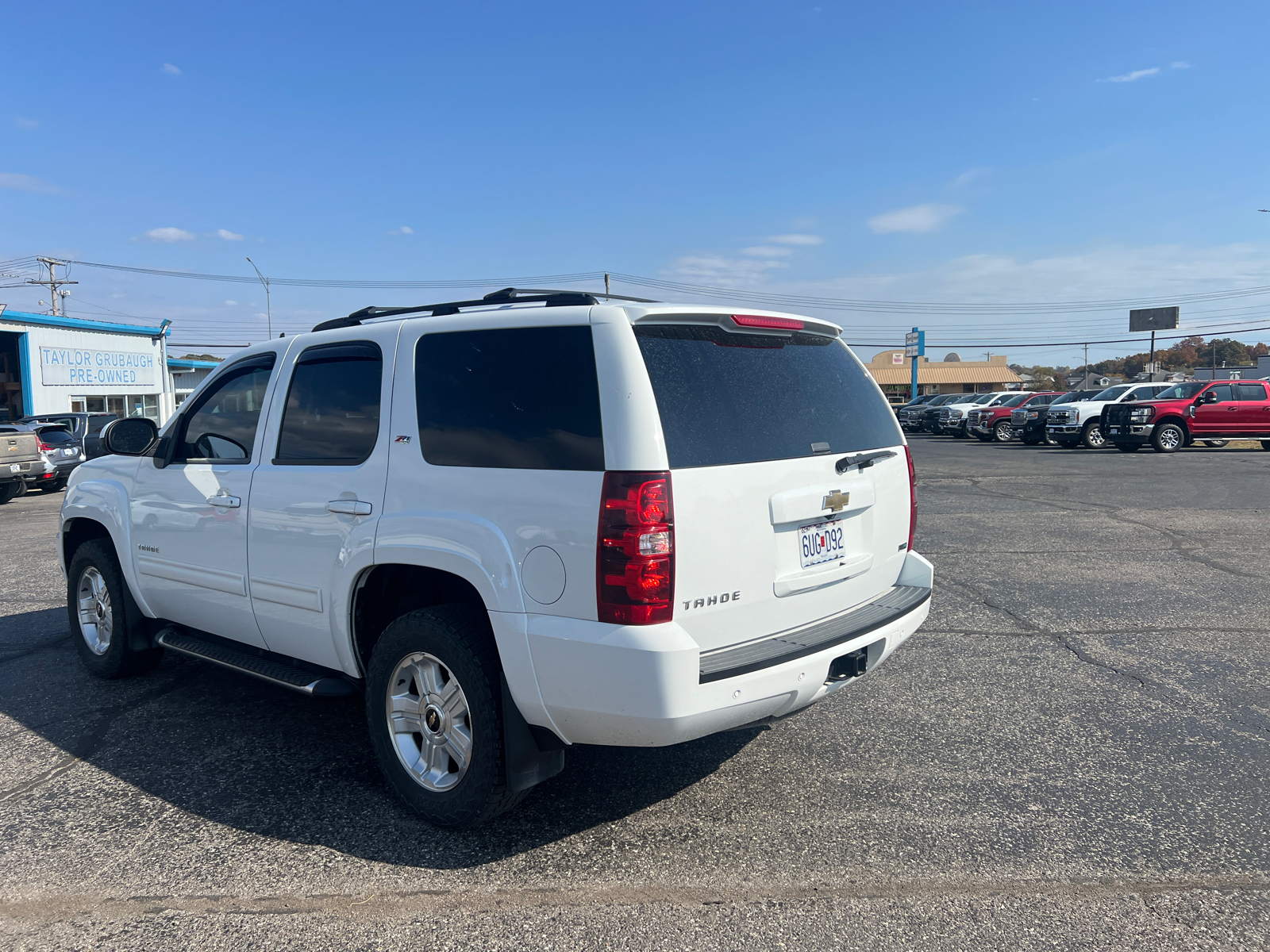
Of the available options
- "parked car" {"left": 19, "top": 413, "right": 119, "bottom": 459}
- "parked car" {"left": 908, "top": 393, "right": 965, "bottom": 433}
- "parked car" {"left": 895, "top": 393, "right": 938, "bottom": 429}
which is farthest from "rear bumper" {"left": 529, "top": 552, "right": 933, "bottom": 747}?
"parked car" {"left": 895, "top": 393, "right": 938, "bottom": 429}

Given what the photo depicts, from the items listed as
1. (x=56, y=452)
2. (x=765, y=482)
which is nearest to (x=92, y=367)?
(x=56, y=452)

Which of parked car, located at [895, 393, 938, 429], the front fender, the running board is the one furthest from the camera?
parked car, located at [895, 393, 938, 429]

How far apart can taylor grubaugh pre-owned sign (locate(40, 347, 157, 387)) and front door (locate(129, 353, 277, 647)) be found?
33.9 meters

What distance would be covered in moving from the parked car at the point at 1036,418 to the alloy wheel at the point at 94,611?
28.4 m

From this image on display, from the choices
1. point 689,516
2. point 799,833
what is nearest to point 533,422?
point 689,516

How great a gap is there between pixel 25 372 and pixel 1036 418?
35489 millimetres

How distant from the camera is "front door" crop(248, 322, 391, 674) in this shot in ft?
11.8

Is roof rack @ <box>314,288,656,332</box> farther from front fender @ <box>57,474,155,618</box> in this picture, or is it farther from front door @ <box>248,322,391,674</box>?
front fender @ <box>57,474,155,618</box>

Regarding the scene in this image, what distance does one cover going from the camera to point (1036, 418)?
2936 cm

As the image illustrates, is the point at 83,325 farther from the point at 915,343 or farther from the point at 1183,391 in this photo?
the point at 915,343

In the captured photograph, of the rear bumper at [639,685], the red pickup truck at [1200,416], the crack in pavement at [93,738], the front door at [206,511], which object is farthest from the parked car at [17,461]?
the red pickup truck at [1200,416]

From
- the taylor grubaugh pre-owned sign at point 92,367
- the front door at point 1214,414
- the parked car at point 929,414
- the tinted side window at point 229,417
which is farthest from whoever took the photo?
the parked car at point 929,414

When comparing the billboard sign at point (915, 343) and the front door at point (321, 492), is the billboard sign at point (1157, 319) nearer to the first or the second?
the billboard sign at point (915, 343)

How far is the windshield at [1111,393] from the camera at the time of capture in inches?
1080
